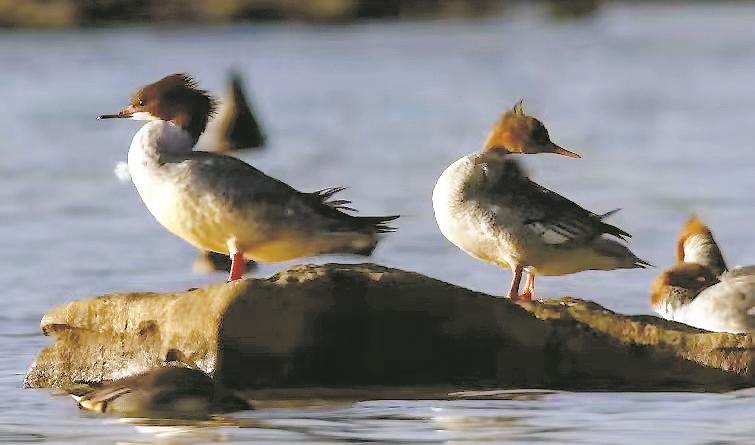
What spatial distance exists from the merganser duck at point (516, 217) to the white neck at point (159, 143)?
1171 mm

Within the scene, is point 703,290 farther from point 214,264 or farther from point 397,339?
point 214,264

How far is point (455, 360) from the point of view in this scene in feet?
26.6

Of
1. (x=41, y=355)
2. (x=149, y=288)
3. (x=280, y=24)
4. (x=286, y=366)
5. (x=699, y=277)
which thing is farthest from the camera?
(x=280, y=24)

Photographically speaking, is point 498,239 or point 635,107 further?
point 635,107

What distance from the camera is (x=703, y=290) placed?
29.0 feet

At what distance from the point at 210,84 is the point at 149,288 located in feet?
59.8

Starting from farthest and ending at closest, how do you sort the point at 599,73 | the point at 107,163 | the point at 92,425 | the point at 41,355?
the point at 599,73 → the point at 107,163 → the point at 41,355 → the point at 92,425

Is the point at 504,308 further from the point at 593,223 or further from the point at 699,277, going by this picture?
the point at 699,277

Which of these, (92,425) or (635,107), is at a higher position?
(635,107)

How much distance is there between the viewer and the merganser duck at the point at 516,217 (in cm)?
833

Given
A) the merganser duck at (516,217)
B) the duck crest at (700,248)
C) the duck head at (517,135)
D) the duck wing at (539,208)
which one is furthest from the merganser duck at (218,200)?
the duck crest at (700,248)

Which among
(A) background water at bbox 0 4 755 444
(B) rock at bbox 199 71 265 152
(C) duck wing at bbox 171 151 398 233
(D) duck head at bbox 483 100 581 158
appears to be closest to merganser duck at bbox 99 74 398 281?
(C) duck wing at bbox 171 151 398 233

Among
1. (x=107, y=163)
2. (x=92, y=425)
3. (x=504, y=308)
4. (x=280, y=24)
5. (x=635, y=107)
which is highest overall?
(x=280, y=24)

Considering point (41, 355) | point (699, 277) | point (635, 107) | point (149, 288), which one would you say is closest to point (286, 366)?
point (41, 355)
